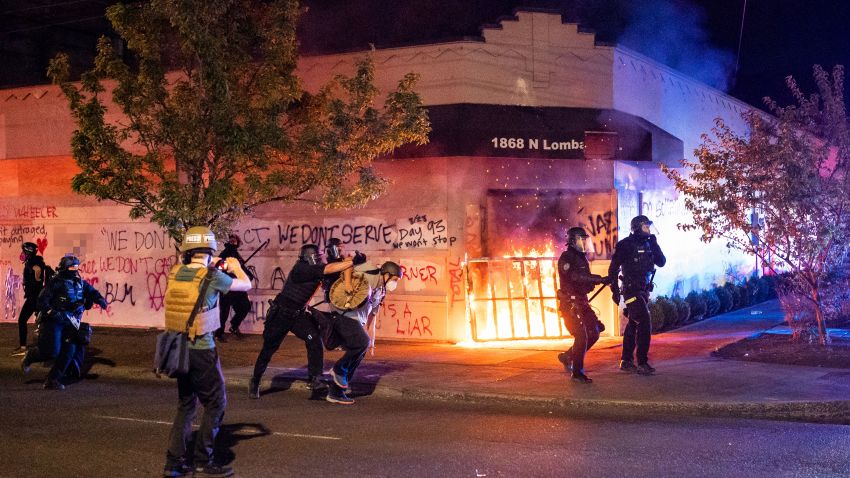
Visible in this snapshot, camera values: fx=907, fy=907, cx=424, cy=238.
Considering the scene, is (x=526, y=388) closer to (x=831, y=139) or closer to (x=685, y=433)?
(x=685, y=433)

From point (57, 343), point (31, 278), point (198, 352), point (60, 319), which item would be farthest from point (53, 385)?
point (198, 352)

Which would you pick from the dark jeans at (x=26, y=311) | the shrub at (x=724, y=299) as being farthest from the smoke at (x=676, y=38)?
the dark jeans at (x=26, y=311)

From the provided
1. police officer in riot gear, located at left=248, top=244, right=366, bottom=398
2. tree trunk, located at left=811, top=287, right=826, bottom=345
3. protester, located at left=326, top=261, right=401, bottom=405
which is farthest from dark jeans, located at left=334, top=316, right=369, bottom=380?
tree trunk, located at left=811, top=287, right=826, bottom=345

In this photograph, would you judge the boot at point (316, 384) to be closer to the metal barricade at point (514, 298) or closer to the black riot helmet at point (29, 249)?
the metal barricade at point (514, 298)

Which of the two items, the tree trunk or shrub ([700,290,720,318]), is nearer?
the tree trunk

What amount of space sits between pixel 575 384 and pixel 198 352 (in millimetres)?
5222

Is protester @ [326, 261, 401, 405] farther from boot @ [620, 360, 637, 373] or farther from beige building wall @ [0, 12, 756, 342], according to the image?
beige building wall @ [0, 12, 756, 342]

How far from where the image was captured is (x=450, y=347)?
46.8 feet

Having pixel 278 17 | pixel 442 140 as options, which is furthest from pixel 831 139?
pixel 278 17

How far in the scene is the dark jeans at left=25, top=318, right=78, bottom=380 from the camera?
457 inches

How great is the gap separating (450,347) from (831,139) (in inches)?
248

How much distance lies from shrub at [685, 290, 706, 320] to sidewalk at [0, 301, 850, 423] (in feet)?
4.14

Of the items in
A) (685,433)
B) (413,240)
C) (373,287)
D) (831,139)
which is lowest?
(685,433)

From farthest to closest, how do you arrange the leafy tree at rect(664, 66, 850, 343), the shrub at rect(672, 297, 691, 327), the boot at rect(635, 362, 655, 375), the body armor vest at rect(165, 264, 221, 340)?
the shrub at rect(672, 297, 691, 327), the leafy tree at rect(664, 66, 850, 343), the boot at rect(635, 362, 655, 375), the body armor vest at rect(165, 264, 221, 340)
